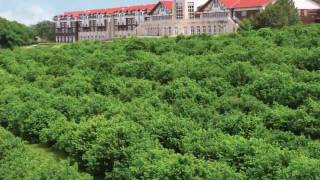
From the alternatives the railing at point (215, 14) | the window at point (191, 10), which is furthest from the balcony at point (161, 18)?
the railing at point (215, 14)

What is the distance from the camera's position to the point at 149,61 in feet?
109

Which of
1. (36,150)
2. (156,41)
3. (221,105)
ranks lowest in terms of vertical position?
(36,150)

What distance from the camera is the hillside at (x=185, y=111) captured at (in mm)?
16609

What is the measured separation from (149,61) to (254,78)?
26.1ft

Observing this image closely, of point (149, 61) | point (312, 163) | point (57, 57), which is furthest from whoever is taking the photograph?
point (57, 57)

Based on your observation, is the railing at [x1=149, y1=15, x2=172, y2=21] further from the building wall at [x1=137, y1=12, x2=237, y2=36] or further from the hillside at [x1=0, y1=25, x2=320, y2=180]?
the hillside at [x1=0, y1=25, x2=320, y2=180]

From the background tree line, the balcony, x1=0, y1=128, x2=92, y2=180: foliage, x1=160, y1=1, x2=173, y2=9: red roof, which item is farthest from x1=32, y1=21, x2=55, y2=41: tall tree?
x1=0, y1=128, x2=92, y2=180: foliage

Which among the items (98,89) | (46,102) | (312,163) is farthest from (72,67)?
(312,163)

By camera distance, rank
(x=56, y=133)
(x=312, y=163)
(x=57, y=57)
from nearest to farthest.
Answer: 1. (x=312, y=163)
2. (x=56, y=133)
3. (x=57, y=57)

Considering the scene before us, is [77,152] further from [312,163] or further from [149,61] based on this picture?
[149,61]

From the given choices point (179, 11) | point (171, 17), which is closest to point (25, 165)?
point (179, 11)

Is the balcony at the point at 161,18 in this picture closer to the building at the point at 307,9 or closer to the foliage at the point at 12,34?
the building at the point at 307,9

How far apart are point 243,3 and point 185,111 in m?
60.2

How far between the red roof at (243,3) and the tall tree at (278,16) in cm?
1141
